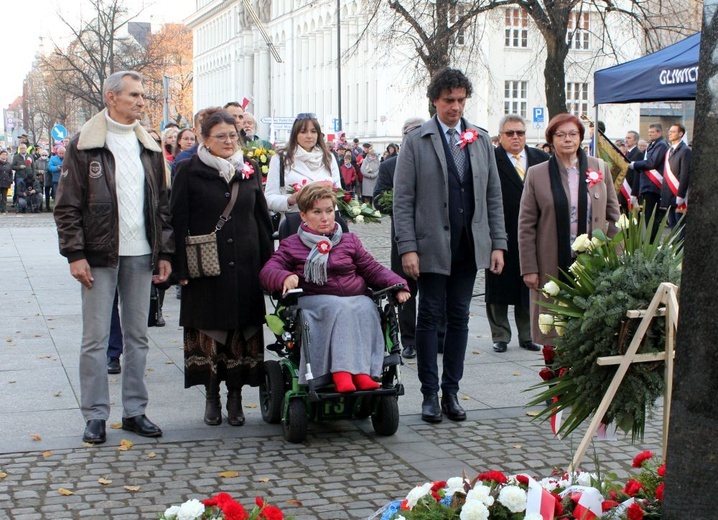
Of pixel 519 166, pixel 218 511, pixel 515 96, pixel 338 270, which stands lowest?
pixel 218 511

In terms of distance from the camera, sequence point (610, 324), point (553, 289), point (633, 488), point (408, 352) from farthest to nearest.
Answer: point (408, 352), point (553, 289), point (610, 324), point (633, 488)

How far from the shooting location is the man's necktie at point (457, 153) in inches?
267

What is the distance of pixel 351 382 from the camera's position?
6043 mm

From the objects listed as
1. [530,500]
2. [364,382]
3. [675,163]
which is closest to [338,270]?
[364,382]

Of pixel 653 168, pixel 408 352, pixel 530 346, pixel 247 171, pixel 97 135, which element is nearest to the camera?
pixel 97 135

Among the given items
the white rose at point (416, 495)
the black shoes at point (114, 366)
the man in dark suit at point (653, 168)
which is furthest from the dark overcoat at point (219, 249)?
the man in dark suit at point (653, 168)

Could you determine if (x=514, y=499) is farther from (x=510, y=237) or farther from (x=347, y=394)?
(x=510, y=237)

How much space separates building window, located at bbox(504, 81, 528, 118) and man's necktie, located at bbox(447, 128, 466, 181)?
50.4 metres

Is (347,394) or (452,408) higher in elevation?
(347,394)

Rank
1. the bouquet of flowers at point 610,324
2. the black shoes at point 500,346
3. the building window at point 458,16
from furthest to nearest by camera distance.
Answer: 1. the building window at point 458,16
2. the black shoes at point 500,346
3. the bouquet of flowers at point 610,324

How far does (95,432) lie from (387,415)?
5.57 feet

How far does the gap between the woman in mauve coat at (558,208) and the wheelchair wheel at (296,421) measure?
175cm

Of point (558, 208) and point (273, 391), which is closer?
point (273, 391)

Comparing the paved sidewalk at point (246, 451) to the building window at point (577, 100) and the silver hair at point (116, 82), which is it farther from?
the building window at point (577, 100)
